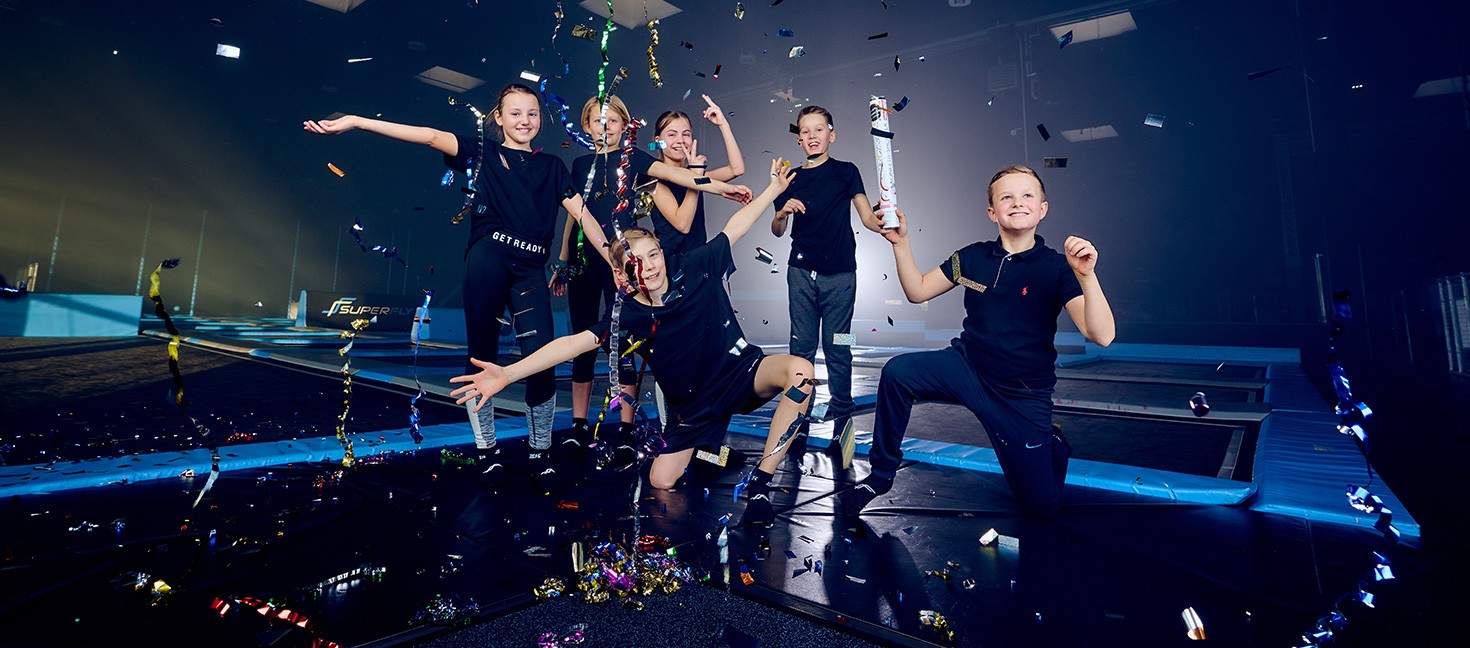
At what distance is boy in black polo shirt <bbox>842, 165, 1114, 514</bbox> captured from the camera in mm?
1768

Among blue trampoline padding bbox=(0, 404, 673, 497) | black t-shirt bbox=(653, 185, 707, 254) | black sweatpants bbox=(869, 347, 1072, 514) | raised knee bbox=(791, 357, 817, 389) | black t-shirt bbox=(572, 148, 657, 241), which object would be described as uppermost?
black t-shirt bbox=(572, 148, 657, 241)

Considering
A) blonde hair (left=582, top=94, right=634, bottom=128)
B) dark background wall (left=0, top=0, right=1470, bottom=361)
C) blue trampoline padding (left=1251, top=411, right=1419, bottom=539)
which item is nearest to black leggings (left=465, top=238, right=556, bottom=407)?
blonde hair (left=582, top=94, right=634, bottom=128)

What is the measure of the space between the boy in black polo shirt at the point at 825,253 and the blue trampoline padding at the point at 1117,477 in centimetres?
47

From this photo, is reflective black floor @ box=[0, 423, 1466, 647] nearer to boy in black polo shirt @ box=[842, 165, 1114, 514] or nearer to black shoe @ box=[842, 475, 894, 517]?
black shoe @ box=[842, 475, 894, 517]

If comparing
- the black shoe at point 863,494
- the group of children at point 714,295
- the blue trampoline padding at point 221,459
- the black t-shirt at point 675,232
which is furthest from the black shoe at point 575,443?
the black shoe at point 863,494

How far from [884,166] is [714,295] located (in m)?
0.88

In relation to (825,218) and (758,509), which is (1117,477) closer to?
(758,509)

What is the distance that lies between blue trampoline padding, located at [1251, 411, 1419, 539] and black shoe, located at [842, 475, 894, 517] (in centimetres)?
123

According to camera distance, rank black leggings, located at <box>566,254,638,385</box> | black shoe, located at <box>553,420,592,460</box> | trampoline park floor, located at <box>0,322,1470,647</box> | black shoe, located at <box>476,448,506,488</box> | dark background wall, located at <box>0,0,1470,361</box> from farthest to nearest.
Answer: dark background wall, located at <box>0,0,1470,361</box> < black leggings, located at <box>566,254,638,385</box> < black shoe, located at <box>553,420,592,460</box> < black shoe, located at <box>476,448,506,488</box> < trampoline park floor, located at <box>0,322,1470,647</box>

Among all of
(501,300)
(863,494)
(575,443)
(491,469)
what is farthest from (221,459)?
(863,494)

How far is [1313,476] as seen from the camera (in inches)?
79.4

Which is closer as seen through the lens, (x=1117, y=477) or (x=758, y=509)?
(x=758, y=509)

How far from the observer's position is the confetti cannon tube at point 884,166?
201 centimetres

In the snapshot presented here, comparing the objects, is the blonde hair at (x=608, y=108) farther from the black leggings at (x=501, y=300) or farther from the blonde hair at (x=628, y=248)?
the blonde hair at (x=628, y=248)
